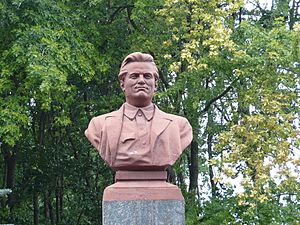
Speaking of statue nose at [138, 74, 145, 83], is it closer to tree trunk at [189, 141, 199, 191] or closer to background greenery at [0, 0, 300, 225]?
background greenery at [0, 0, 300, 225]

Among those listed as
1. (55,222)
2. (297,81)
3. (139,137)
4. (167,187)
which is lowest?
(55,222)

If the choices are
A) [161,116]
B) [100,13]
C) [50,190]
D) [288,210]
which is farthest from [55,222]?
[161,116]

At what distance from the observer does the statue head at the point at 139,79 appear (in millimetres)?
5832

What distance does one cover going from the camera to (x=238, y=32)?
34.3 ft

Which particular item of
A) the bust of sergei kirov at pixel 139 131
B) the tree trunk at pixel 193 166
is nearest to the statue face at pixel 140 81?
the bust of sergei kirov at pixel 139 131

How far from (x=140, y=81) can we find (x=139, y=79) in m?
0.02

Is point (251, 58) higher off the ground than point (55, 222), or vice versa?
point (251, 58)

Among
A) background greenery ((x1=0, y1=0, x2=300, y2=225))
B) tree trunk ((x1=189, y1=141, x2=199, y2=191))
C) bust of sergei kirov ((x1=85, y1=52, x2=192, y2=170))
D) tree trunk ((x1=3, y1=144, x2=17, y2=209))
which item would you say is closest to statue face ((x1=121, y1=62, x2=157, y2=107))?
bust of sergei kirov ((x1=85, y1=52, x2=192, y2=170))

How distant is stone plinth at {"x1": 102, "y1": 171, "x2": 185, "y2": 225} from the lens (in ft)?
18.4

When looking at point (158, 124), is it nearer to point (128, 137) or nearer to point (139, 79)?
point (128, 137)

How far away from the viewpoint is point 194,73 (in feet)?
32.8

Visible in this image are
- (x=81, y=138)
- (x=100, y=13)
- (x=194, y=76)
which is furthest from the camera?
(x=81, y=138)

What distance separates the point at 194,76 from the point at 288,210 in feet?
8.48

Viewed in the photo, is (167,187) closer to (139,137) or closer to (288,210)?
(139,137)
